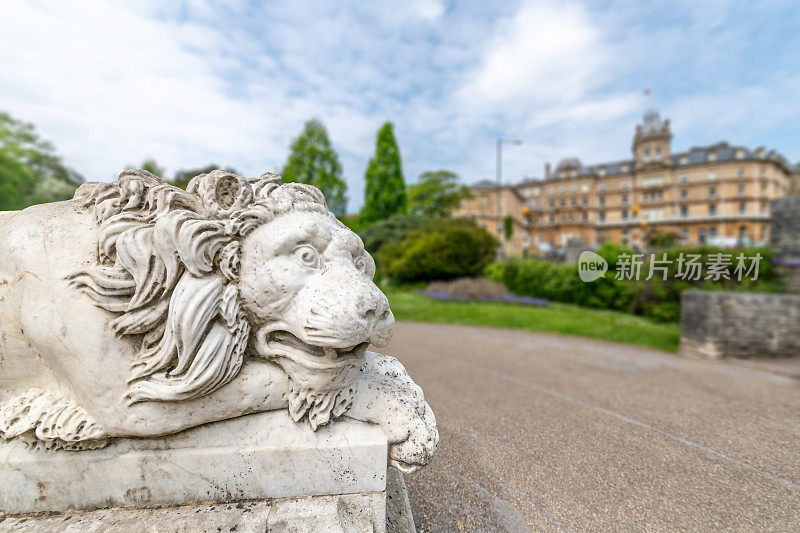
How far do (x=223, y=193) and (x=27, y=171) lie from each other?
2511 cm

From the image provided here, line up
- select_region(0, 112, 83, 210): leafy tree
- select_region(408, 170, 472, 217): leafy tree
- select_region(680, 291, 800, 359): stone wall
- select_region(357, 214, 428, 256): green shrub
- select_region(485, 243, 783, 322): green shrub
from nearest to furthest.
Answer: select_region(680, 291, 800, 359): stone wall, select_region(485, 243, 783, 322): green shrub, select_region(0, 112, 83, 210): leafy tree, select_region(357, 214, 428, 256): green shrub, select_region(408, 170, 472, 217): leafy tree

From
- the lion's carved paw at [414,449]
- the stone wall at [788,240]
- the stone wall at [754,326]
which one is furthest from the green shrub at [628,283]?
the lion's carved paw at [414,449]

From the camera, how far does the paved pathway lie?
1.86 meters

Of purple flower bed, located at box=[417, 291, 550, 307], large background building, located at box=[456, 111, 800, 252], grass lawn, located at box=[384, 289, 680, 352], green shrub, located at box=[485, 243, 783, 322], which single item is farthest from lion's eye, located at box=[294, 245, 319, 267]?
large background building, located at box=[456, 111, 800, 252]

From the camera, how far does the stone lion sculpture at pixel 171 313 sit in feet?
3.68

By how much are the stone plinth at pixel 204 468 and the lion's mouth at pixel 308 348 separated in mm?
263

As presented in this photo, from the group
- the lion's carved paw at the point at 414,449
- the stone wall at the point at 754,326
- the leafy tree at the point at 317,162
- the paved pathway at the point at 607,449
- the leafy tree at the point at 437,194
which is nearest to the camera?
the lion's carved paw at the point at 414,449

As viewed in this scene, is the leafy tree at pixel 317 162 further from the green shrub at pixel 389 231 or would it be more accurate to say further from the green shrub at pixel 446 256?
the green shrub at pixel 446 256

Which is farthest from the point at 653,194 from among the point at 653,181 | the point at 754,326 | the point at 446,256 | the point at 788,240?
the point at 754,326

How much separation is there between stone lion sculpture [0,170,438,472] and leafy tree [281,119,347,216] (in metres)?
22.9

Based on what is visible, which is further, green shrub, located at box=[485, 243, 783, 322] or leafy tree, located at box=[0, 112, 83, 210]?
leafy tree, located at box=[0, 112, 83, 210]

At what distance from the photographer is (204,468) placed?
1230mm

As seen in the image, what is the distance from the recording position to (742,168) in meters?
39.1

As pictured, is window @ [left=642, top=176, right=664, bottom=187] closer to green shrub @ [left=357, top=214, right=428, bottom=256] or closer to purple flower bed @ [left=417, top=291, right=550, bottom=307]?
green shrub @ [left=357, top=214, right=428, bottom=256]
